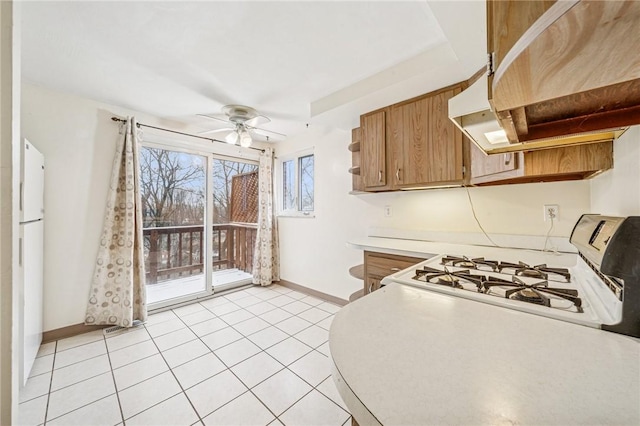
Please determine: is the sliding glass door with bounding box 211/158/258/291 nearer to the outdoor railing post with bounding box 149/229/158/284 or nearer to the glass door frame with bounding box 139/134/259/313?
the glass door frame with bounding box 139/134/259/313

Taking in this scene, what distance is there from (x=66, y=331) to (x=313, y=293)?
253 centimetres

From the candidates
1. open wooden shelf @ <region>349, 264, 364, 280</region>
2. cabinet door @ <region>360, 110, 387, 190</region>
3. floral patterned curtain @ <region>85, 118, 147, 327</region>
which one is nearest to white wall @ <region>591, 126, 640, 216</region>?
cabinet door @ <region>360, 110, 387, 190</region>

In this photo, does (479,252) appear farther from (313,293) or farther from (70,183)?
(70,183)

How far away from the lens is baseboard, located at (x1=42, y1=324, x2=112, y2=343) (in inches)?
85.1

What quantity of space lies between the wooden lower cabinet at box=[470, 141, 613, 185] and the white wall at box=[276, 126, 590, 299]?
0.23 metres

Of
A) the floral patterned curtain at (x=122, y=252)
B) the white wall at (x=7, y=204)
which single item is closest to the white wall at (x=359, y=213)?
the floral patterned curtain at (x=122, y=252)

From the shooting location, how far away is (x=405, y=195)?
2.42m

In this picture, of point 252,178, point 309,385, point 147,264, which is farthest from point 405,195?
point 147,264

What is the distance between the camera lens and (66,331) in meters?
2.25

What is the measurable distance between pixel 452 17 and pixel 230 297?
3.56 meters

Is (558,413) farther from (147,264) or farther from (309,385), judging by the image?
(147,264)

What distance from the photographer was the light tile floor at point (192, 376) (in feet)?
4.66

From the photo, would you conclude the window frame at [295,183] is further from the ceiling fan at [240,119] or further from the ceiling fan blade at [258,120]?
the ceiling fan at [240,119]

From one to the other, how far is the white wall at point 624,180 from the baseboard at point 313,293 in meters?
2.38
